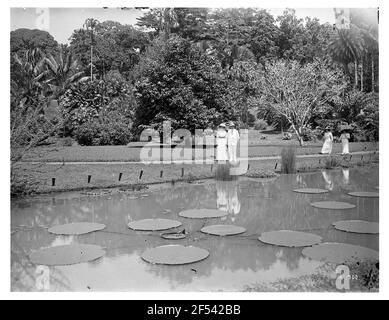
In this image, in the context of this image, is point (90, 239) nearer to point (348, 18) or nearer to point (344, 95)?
point (348, 18)

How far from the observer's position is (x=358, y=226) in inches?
201

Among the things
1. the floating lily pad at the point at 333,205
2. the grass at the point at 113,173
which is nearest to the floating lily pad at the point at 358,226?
the floating lily pad at the point at 333,205

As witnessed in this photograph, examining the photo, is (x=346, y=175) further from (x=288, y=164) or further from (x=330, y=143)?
(x=330, y=143)

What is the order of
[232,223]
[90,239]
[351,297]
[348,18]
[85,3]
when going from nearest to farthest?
[351,297], [85,3], [90,239], [232,223], [348,18]

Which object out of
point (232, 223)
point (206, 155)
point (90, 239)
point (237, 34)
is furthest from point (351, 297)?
point (237, 34)

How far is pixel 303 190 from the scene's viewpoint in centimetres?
A: 752

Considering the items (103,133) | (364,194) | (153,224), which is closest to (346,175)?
(364,194)

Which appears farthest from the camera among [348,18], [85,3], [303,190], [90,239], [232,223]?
[348,18]

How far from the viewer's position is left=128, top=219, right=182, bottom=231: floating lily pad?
5.12 meters

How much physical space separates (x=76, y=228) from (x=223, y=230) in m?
1.78

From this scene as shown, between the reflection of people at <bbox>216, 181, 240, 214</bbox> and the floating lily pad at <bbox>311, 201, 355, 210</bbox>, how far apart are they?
117 cm

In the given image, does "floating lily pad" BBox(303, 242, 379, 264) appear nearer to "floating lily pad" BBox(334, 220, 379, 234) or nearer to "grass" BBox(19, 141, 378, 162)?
"floating lily pad" BBox(334, 220, 379, 234)

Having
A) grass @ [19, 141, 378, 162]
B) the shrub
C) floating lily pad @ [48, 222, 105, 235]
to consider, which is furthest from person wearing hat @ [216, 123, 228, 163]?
floating lily pad @ [48, 222, 105, 235]

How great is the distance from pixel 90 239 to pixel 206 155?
7.19m
